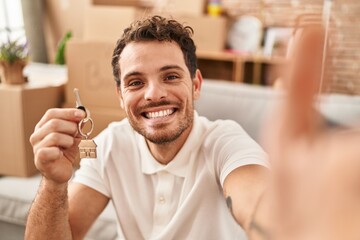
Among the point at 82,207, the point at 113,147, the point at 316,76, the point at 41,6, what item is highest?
the point at 41,6

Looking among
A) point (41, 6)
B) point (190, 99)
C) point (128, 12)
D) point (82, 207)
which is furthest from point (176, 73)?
point (41, 6)

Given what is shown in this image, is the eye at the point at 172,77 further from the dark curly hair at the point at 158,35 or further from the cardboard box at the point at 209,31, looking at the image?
the cardboard box at the point at 209,31

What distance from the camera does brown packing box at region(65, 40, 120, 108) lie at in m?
1.47

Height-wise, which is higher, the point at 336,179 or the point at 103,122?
the point at 336,179

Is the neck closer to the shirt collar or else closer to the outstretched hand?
the shirt collar

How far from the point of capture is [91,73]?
151cm

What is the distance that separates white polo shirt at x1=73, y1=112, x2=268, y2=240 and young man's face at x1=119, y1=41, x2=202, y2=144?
0.10 meters

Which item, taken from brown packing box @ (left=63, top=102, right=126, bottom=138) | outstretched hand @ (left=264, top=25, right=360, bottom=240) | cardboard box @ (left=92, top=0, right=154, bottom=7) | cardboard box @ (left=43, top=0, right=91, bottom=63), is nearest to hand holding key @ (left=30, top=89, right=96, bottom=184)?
outstretched hand @ (left=264, top=25, right=360, bottom=240)

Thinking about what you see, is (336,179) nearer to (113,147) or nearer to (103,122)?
A: (113,147)

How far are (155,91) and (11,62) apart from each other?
86 cm

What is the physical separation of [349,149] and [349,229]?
0.18 ft

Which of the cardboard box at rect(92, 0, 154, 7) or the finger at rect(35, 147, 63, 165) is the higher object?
the cardboard box at rect(92, 0, 154, 7)

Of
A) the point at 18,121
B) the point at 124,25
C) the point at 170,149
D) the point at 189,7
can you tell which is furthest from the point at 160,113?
the point at 189,7

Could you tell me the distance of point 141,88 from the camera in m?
0.82
